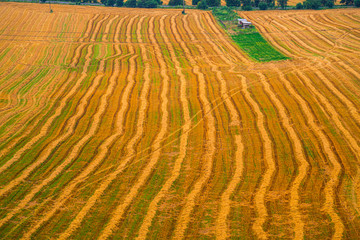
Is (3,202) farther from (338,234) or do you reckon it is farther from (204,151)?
(338,234)

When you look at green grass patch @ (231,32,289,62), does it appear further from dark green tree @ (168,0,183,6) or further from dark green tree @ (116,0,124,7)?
dark green tree @ (116,0,124,7)

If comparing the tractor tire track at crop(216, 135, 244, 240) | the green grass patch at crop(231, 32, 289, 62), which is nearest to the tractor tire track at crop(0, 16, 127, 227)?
the tractor tire track at crop(216, 135, 244, 240)

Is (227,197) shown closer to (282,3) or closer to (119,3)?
(282,3)

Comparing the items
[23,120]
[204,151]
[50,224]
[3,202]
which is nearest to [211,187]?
[204,151]

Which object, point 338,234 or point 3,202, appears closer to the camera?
point 338,234

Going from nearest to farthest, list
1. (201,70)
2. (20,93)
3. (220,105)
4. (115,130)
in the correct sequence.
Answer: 1. (115,130)
2. (220,105)
3. (20,93)
4. (201,70)

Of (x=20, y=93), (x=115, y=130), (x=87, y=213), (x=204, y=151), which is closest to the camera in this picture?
(x=87, y=213)
